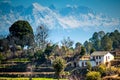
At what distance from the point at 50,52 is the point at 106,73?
21313 mm

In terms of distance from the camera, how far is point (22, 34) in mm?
84938

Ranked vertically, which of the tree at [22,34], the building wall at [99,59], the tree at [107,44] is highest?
the tree at [22,34]

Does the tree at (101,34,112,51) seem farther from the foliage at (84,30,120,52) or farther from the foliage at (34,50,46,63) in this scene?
the foliage at (34,50,46,63)

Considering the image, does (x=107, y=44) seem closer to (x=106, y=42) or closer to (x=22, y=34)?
(x=106, y=42)

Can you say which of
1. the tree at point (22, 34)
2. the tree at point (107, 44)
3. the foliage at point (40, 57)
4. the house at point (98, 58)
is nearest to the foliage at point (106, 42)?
the tree at point (107, 44)

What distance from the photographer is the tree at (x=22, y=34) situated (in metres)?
83.9

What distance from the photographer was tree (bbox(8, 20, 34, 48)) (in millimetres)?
83875

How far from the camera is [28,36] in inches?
3317

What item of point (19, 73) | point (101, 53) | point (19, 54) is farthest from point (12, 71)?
point (101, 53)

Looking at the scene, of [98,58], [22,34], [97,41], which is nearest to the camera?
[98,58]

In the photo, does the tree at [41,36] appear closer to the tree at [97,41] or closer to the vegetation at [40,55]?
the vegetation at [40,55]

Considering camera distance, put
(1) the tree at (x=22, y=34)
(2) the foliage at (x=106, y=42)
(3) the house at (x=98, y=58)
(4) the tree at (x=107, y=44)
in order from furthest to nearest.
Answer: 1. (1) the tree at (x=22, y=34)
2. (2) the foliage at (x=106, y=42)
3. (4) the tree at (x=107, y=44)
4. (3) the house at (x=98, y=58)

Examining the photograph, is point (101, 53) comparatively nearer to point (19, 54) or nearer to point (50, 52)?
point (50, 52)

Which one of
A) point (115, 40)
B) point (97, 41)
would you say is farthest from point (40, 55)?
point (97, 41)
